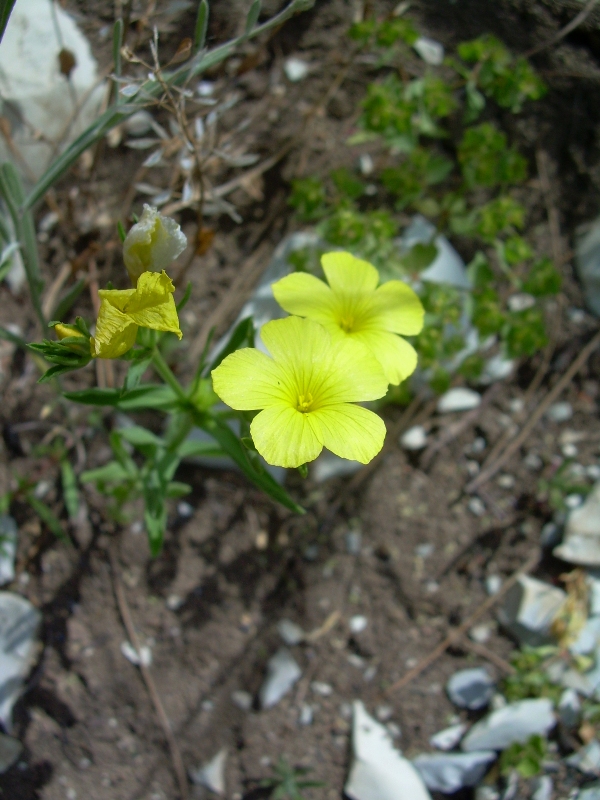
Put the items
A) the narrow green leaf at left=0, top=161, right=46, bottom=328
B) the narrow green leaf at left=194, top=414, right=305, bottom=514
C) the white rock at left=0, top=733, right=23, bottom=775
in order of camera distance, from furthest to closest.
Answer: the white rock at left=0, top=733, right=23, bottom=775
the narrow green leaf at left=0, top=161, right=46, bottom=328
the narrow green leaf at left=194, top=414, right=305, bottom=514

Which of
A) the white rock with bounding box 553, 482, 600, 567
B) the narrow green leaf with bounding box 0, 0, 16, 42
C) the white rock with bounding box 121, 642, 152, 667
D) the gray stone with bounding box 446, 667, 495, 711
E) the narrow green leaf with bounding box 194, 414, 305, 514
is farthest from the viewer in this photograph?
the white rock with bounding box 553, 482, 600, 567

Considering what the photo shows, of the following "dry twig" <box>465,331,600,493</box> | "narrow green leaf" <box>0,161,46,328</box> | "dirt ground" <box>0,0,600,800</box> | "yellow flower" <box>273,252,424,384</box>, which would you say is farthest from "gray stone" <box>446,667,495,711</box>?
"narrow green leaf" <box>0,161,46,328</box>

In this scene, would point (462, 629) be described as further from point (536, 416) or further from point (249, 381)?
point (249, 381)

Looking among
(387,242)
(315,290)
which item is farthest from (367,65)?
(315,290)

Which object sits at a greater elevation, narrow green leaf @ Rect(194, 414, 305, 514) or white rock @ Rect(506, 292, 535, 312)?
narrow green leaf @ Rect(194, 414, 305, 514)

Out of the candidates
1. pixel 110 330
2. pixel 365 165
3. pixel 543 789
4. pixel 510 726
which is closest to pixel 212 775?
pixel 510 726

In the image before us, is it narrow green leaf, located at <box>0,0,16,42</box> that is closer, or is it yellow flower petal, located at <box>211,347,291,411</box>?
yellow flower petal, located at <box>211,347,291,411</box>

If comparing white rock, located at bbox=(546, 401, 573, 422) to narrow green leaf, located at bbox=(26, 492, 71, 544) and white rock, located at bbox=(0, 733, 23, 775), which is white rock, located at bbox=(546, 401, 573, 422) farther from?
white rock, located at bbox=(0, 733, 23, 775)

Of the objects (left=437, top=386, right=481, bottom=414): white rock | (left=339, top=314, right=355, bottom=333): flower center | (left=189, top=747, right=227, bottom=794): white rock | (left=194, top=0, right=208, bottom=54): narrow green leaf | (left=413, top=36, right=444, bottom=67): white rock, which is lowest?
(left=189, top=747, right=227, bottom=794): white rock
